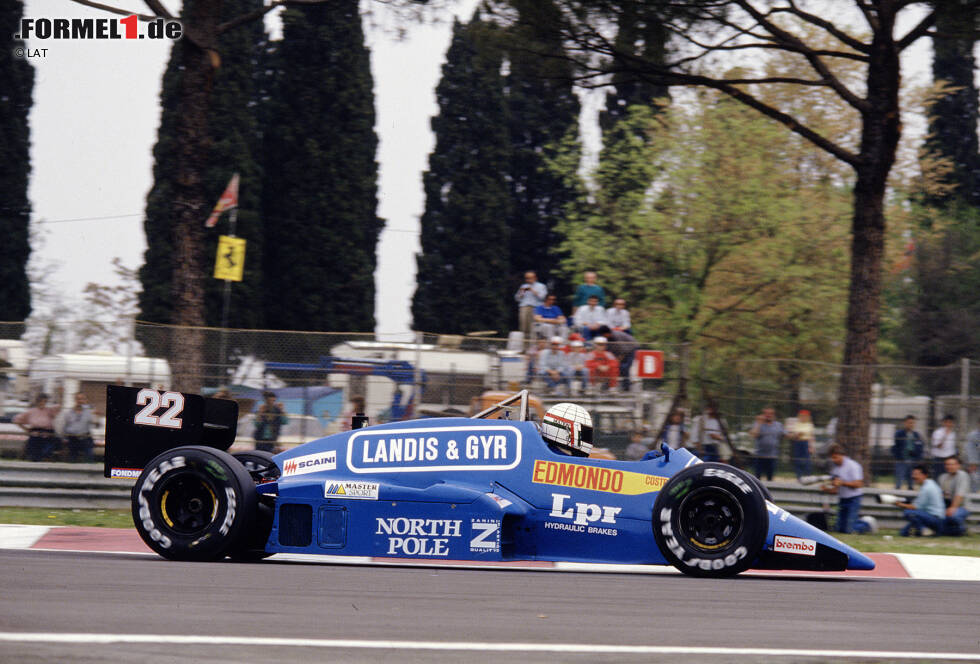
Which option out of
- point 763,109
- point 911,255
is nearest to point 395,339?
point 763,109

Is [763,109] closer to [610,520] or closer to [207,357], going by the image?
[207,357]

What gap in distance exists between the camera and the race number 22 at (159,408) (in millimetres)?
7934

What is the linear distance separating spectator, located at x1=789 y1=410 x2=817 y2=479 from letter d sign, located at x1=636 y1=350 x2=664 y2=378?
1.69 m

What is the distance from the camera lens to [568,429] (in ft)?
25.8

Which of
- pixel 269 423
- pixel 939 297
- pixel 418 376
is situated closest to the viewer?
pixel 269 423

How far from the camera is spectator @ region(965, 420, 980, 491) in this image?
1299 cm

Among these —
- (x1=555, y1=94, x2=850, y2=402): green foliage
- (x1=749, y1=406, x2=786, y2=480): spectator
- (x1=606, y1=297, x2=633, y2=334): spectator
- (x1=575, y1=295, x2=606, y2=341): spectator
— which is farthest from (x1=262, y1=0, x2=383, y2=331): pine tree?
(x1=749, y1=406, x2=786, y2=480): spectator

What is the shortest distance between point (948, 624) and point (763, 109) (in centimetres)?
954

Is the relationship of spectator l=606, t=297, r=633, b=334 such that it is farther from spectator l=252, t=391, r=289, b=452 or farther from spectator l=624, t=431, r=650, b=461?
spectator l=252, t=391, r=289, b=452

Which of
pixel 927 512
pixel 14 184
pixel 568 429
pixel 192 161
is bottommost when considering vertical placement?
pixel 927 512

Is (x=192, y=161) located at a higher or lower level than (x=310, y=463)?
higher

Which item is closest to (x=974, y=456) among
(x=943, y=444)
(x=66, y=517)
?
(x=943, y=444)

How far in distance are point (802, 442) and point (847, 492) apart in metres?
0.91

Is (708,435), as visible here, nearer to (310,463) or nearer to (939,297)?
(310,463)
